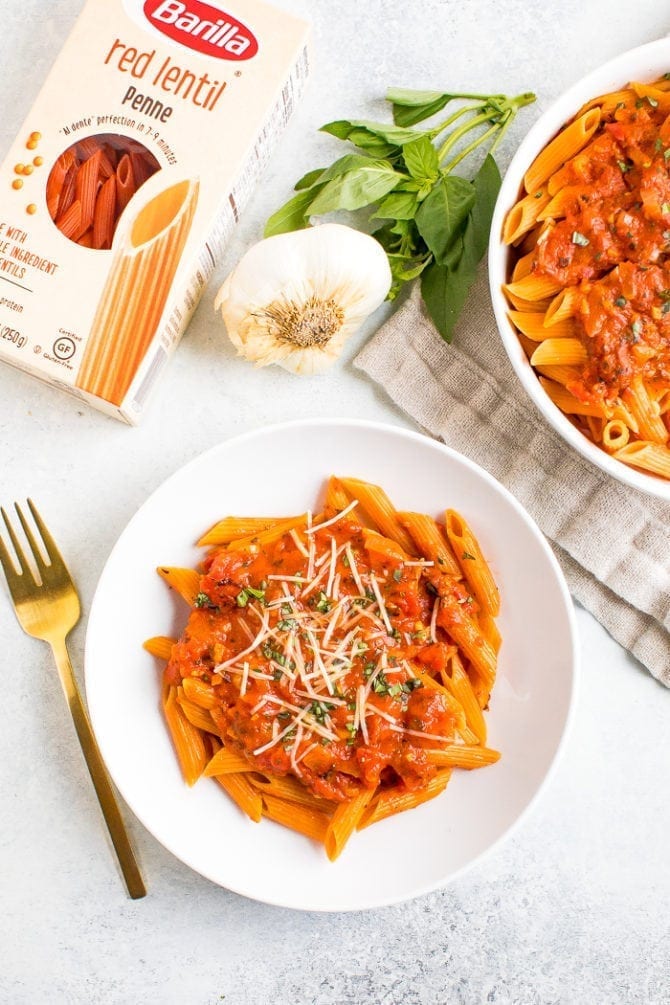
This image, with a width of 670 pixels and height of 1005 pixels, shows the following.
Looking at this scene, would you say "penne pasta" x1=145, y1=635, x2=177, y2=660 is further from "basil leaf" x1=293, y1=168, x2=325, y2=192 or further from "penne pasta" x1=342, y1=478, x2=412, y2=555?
"basil leaf" x1=293, y1=168, x2=325, y2=192

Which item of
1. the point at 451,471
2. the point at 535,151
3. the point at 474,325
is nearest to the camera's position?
the point at 535,151

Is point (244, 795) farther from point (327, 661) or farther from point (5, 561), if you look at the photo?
point (5, 561)

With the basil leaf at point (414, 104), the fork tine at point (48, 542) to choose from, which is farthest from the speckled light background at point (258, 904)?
the basil leaf at point (414, 104)

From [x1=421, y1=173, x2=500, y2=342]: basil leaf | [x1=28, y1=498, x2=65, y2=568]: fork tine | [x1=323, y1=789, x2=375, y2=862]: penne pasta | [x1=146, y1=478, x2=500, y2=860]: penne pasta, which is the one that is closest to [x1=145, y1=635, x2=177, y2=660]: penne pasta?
[x1=146, y1=478, x2=500, y2=860]: penne pasta

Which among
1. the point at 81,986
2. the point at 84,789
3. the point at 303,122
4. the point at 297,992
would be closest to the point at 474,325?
the point at 303,122

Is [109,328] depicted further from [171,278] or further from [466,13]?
[466,13]

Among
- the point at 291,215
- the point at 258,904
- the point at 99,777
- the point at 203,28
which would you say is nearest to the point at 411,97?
the point at 291,215
